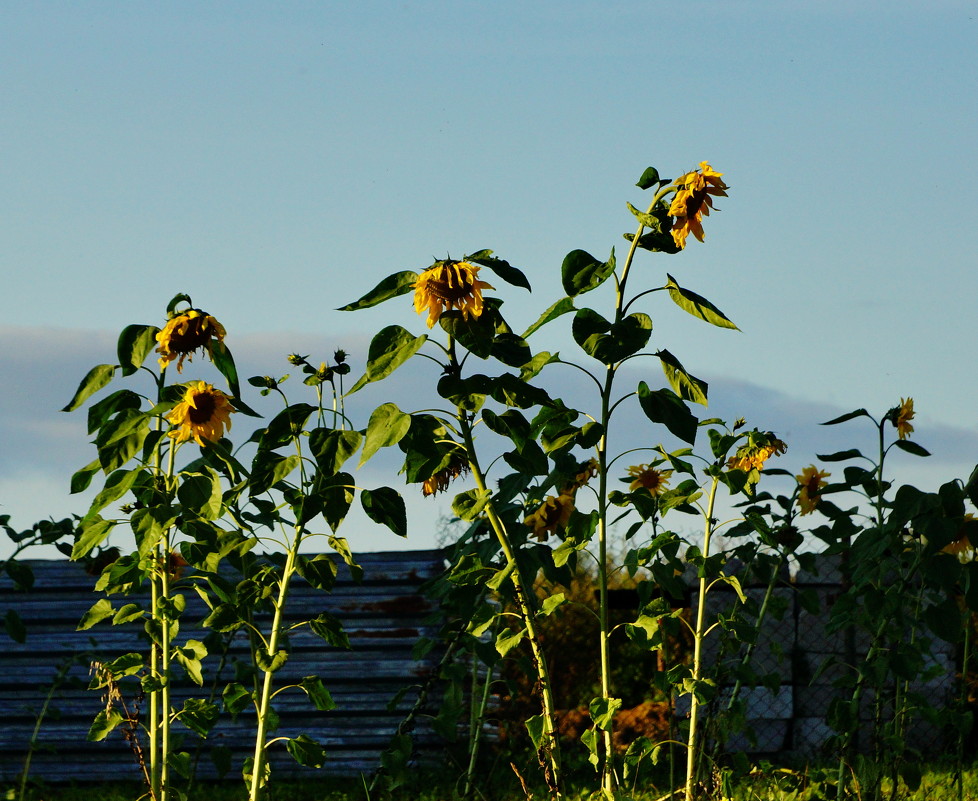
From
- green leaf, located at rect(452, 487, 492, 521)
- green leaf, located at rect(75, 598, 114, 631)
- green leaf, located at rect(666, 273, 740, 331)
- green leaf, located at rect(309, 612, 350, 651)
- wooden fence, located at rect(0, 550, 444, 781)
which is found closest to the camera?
green leaf, located at rect(452, 487, 492, 521)

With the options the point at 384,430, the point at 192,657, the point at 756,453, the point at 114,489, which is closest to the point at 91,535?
the point at 114,489

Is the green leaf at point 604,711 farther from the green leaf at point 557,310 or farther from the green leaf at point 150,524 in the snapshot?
the green leaf at point 150,524

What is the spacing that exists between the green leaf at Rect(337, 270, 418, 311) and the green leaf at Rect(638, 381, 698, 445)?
629mm

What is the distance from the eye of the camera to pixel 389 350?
2686 mm

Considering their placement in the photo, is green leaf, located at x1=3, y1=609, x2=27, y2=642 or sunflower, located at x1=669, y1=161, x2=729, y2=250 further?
green leaf, located at x1=3, y1=609, x2=27, y2=642

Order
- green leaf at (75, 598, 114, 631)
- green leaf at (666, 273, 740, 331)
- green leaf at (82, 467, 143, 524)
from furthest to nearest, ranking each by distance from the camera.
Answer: green leaf at (75, 598, 114, 631)
green leaf at (82, 467, 143, 524)
green leaf at (666, 273, 740, 331)

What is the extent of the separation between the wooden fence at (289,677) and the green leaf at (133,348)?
3308 mm

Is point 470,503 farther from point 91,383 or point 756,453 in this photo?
point 756,453

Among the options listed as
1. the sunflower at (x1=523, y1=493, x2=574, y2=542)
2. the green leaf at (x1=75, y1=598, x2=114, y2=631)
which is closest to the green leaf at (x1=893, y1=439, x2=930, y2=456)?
the sunflower at (x1=523, y1=493, x2=574, y2=542)

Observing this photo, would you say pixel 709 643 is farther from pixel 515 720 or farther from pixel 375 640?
pixel 375 640

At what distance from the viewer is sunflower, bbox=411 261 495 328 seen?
2635 mm

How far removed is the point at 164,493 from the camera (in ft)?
10.3

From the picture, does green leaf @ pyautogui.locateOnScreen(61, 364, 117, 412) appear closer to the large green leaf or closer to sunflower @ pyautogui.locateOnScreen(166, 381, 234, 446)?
sunflower @ pyautogui.locateOnScreen(166, 381, 234, 446)

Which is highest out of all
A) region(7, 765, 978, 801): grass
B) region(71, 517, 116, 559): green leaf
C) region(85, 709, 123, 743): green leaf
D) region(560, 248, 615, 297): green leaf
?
region(560, 248, 615, 297): green leaf
